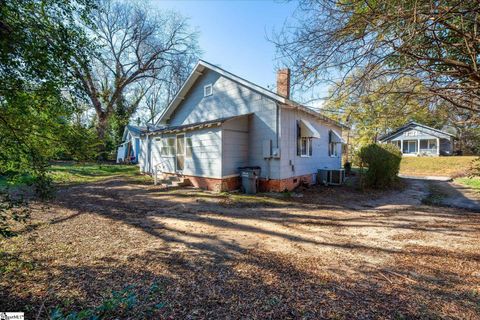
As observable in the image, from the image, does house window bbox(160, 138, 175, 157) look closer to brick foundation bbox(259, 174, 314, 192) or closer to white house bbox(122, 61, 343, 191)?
white house bbox(122, 61, 343, 191)

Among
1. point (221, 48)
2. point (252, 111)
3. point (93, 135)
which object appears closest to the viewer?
point (93, 135)

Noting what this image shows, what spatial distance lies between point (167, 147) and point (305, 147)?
8161 millimetres

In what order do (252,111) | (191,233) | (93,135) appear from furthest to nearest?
(252,111)
(191,233)
(93,135)

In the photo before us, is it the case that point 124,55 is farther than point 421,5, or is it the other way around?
point 124,55

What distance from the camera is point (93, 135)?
167 inches

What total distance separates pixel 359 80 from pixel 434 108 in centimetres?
342

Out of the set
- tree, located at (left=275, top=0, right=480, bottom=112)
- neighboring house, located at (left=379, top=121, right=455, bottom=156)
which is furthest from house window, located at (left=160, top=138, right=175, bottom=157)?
neighboring house, located at (left=379, top=121, right=455, bottom=156)

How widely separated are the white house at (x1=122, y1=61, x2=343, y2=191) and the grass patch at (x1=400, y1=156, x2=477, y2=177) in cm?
1384

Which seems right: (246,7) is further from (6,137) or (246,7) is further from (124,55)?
(124,55)

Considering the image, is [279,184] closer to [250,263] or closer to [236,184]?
[236,184]

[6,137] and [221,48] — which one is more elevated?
[221,48]

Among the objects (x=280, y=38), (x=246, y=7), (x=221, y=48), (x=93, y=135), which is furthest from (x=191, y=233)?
(x=221, y=48)

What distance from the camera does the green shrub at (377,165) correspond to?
39.8ft

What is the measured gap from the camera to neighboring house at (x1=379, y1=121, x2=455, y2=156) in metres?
31.4
